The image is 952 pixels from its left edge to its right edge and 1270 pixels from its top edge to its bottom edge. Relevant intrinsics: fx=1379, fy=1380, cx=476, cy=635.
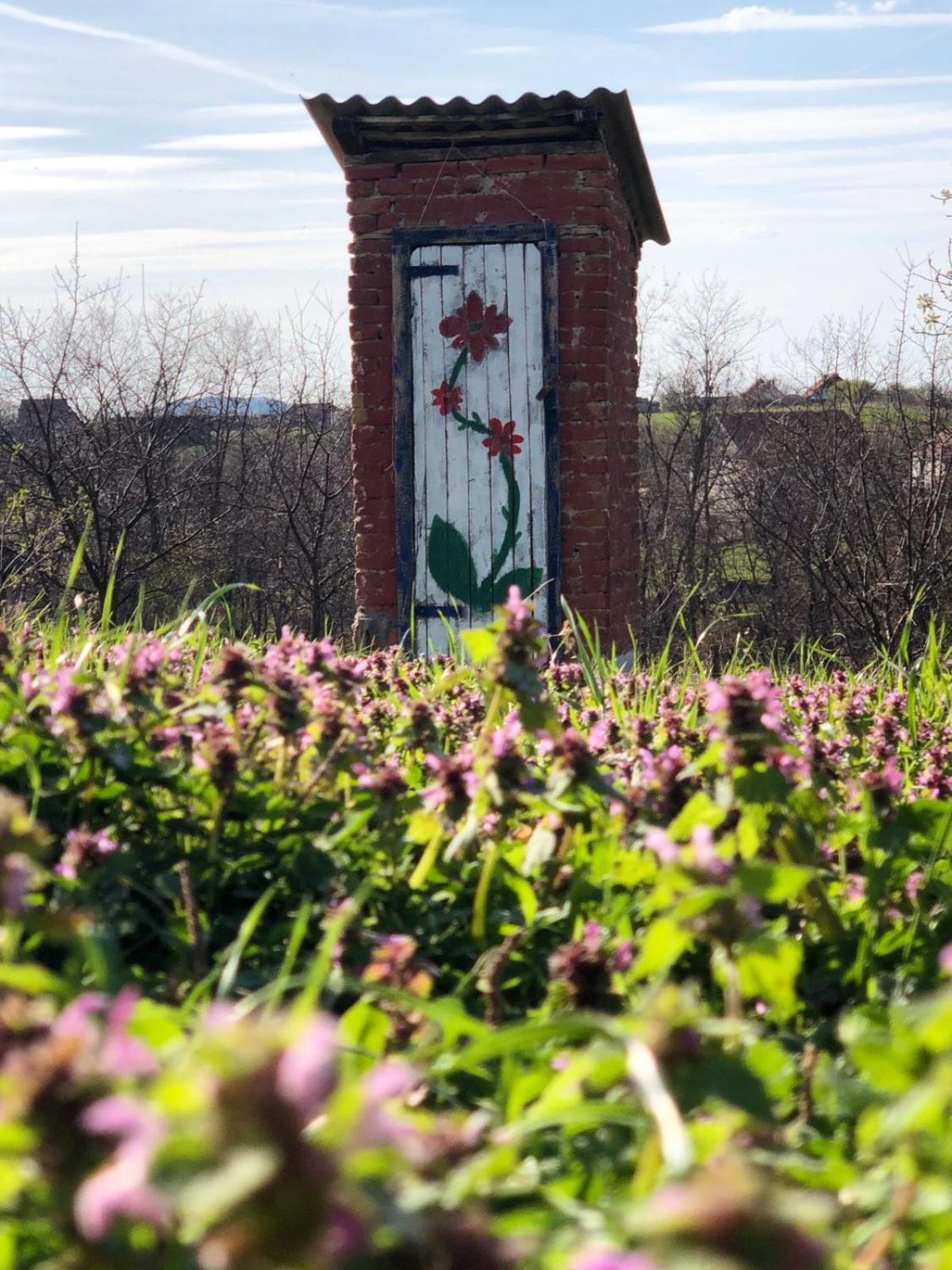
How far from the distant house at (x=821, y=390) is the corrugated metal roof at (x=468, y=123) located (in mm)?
11503

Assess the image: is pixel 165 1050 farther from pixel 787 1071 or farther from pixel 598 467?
pixel 598 467

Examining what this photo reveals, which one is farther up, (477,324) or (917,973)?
(477,324)

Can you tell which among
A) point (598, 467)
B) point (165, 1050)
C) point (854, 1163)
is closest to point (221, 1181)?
point (165, 1050)

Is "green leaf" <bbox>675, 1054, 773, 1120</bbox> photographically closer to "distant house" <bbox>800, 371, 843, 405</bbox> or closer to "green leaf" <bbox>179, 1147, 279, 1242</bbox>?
"green leaf" <bbox>179, 1147, 279, 1242</bbox>

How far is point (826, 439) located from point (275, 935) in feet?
57.8

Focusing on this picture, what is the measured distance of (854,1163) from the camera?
3.77ft

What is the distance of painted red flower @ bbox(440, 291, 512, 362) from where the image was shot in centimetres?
777

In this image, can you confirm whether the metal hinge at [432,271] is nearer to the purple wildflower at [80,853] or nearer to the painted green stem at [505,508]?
the painted green stem at [505,508]

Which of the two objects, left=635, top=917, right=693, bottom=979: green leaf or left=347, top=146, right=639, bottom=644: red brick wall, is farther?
left=347, top=146, right=639, bottom=644: red brick wall

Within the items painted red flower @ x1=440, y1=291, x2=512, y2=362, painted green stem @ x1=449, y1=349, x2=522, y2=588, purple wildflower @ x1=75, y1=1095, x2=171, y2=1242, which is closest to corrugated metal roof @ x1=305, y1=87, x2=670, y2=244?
painted red flower @ x1=440, y1=291, x2=512, y2=362

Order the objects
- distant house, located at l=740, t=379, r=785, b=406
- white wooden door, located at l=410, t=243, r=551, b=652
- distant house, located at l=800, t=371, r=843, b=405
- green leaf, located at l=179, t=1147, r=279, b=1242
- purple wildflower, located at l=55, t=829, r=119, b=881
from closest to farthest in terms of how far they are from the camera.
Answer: green leaf, located at l=179, t=1147, r=279, b=1242 < purple wildflower, located at l=55, t=829, r=119, b=881 < white wooden door, located at l=410, t=243, r=551, b=652 < distant house, located at l=800, t=371, r=843, b=405 < distant house, located at l=740, t=379, r=785, b=406

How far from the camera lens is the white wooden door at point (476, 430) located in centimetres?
776

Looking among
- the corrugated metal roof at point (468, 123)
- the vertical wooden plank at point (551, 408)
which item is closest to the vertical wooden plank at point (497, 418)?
the vertical wooden plank at point (551, 408)

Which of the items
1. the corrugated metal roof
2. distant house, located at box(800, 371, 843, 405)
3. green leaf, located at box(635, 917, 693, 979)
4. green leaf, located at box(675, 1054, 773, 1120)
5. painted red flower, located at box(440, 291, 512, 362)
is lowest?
green leaf, located at box(675, 1054, 773, 1120)
